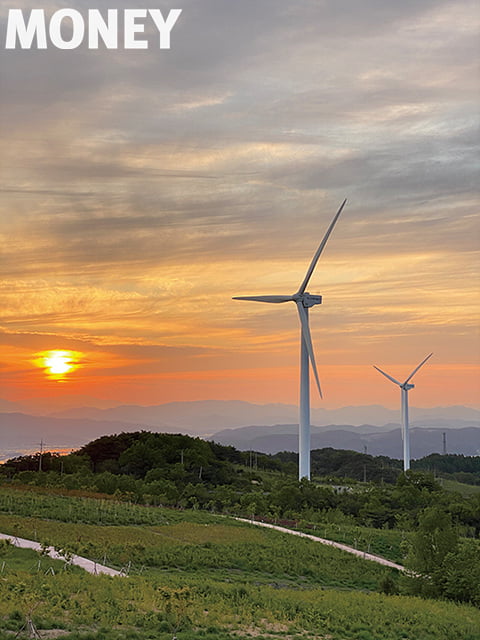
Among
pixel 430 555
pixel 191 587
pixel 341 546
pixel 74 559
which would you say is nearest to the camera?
pixel 191 587

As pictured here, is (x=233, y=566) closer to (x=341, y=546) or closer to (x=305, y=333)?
(x=341, y=546)

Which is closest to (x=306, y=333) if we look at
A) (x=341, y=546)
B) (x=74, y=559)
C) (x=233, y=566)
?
(x=341, y=546)

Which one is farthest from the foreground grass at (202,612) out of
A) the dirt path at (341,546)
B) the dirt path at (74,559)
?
the dirt path at (341,546)

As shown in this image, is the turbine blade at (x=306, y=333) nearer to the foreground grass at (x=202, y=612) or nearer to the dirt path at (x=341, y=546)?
the dirt path at (x=341, y=546)

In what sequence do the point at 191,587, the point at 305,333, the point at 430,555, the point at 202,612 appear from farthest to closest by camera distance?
the point at 305,333 < the point at 430,555 < the point at 191,587 < the point at 202,612

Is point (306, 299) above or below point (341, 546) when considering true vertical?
above

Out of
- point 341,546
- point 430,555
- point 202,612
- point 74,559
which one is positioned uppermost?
point 74,559

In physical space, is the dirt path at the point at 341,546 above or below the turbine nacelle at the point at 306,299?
below

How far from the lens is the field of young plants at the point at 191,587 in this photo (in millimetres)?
29000

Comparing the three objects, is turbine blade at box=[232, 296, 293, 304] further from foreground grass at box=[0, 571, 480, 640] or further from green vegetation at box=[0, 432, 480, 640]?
foreground grass at box=[0, 571, 480, 640]

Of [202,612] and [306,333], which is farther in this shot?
[306,333]

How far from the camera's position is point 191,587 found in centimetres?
3669

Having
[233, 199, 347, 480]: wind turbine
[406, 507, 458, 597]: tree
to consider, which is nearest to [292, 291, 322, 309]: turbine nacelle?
[233, 199, 347, 480]: wind turbine

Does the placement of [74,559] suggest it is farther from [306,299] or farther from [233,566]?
[306,299]
